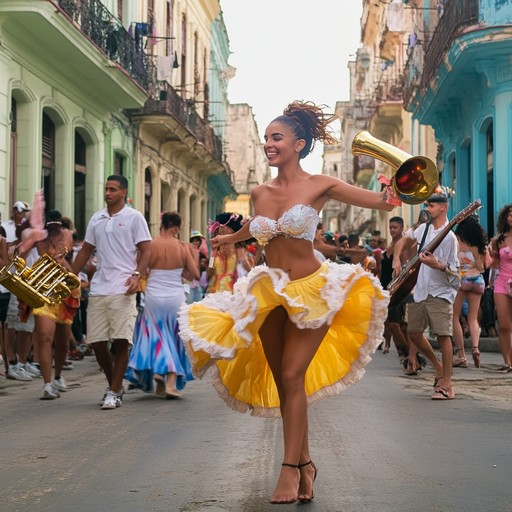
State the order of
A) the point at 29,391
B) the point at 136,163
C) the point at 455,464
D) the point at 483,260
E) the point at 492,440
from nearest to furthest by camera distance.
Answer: the point at 455,464
the point at 492,440
the point at 29,391
the point at 483,260
the point at 136,163

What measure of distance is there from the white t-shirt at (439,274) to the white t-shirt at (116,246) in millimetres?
2628

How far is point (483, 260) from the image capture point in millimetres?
12766

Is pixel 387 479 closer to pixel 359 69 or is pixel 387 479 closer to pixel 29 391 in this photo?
pixel 29 391

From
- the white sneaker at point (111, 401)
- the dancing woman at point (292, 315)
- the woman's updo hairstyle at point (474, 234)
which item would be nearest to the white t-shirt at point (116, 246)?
the white sneaker at point (111, 401)

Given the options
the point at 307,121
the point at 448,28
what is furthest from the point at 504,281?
the point at 448,28

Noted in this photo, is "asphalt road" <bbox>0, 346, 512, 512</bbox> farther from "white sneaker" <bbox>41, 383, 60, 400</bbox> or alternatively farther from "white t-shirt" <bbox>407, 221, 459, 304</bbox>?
"white t-shirt" <bbox>407, 221, 459, 304</bbox>

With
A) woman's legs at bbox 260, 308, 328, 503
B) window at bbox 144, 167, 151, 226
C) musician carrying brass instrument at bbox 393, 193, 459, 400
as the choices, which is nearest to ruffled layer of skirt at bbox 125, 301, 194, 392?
musician carrying brass instrument at bbox 393, 193, 459, 400

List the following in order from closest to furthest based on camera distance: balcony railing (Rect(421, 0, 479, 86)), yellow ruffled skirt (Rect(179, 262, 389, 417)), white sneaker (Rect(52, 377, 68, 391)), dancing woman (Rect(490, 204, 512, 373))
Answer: yellow ruffled skirt (Rect(179, 262, 389, 417)) < white sneaker (Rect(52, 377, 68, 391)) < dancing woman (Rect(490, 204, 512, 373)) < balcony railing (Rect(421, 0, 479, 86))

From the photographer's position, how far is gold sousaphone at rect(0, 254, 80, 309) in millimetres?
8852

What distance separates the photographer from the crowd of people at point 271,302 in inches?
201

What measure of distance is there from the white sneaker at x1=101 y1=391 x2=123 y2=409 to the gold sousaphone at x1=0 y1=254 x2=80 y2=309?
0.96 m

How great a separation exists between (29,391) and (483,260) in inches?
222

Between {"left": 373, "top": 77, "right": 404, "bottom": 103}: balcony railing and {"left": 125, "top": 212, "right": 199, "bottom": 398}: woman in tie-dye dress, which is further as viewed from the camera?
{"left": 373, "top": 77, "right": 404, "bottom": 103}: balcony railing

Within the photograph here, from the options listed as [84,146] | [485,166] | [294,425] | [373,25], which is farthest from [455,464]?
[373,25]
